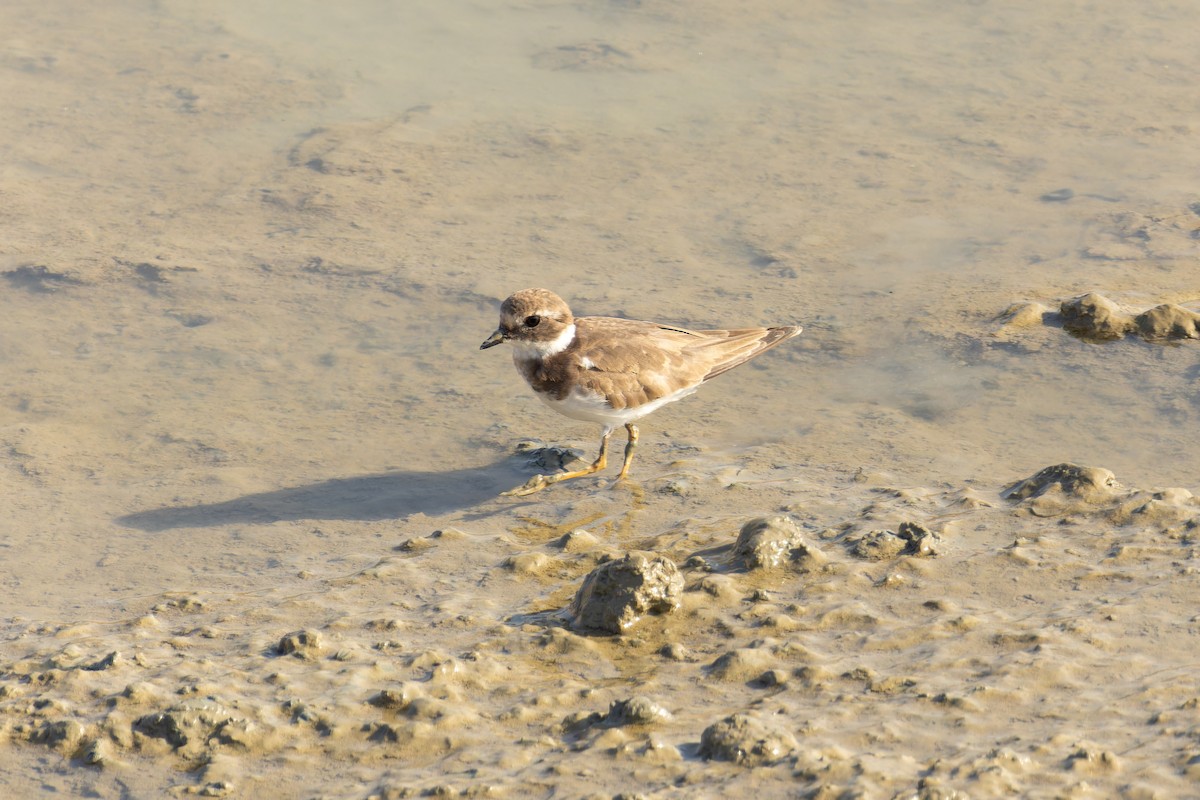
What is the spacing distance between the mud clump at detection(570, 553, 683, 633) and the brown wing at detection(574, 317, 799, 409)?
184cm

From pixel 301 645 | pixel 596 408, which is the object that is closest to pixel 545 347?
pixel 596 408

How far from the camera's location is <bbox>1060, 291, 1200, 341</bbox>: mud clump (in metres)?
→ 8.46

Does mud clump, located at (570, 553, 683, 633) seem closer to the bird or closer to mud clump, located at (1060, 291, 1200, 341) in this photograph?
the bird

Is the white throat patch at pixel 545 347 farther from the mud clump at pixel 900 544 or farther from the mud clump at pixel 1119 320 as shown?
the mud clump at pixel 1119 320

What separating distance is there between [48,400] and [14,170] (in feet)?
13.5

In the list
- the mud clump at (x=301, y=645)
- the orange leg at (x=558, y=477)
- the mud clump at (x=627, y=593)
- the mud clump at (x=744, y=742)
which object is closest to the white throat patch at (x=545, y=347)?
the orange leg at (x=558, y=477)

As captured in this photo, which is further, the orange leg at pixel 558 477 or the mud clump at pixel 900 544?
the orange leg at pixel 558 477

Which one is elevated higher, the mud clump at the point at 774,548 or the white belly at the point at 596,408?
Answer: the white belly at the point at 596,408

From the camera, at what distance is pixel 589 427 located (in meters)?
8.40

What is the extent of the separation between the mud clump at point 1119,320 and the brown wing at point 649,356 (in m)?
2.23

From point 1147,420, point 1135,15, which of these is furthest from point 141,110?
point 1135,15

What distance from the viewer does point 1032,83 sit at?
13203mm

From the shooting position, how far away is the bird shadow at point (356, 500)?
7.11 metres

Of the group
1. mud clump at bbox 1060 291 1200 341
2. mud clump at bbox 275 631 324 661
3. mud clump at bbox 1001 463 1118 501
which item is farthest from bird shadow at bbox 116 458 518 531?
mud clump at bbox 1060 291 1200 341
